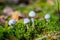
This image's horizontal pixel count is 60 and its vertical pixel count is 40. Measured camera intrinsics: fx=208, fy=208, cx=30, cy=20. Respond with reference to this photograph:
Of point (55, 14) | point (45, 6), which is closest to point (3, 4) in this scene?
point (45, 6)

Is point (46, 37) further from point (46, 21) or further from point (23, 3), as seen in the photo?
point (23, 3)

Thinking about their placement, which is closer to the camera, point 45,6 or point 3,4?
point 45,6

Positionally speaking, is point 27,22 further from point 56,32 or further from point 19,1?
point 19,1

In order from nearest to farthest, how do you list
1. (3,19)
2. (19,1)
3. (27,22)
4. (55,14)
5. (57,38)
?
1. (57,38)
2. (27,22)
3. (3,19)
4. (55,14)
5. (19,1)

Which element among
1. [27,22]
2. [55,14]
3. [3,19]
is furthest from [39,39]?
[55,14]

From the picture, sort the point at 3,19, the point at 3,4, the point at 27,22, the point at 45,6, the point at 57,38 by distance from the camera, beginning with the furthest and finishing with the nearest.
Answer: the point at 3,4, the point at 45,6, the point at 3,19, the point at 27,22, the point at 57,38

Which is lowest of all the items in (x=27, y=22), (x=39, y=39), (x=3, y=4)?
(x=39, y=39)

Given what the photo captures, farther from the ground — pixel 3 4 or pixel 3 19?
pixel 3 4

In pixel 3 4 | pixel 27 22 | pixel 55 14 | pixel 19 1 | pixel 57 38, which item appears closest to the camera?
pixel 57 38

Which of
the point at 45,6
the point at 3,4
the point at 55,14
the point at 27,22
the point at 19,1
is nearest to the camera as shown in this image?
the point at 27,22

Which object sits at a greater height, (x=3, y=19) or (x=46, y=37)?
(x=3, y=19)
